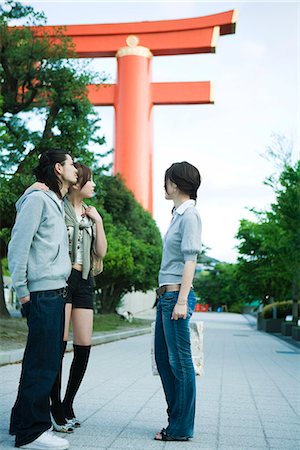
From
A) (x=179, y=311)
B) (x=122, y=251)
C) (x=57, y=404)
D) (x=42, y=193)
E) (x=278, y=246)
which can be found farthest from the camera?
(x=122, y=251)

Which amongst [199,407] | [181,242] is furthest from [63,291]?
[199,407]

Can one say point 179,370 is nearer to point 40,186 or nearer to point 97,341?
point 40,186

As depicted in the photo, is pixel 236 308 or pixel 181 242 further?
pixel 236 308

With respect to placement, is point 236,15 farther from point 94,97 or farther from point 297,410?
point 297,410

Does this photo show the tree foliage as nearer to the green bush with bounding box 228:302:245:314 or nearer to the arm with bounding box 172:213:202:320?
the arm with bounding box 172:213:202:320

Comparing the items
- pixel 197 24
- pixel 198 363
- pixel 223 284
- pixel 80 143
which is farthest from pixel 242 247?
pixel 223 284

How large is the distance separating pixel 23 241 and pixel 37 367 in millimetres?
750

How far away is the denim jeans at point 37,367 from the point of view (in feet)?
13.4

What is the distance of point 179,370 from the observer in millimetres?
4520

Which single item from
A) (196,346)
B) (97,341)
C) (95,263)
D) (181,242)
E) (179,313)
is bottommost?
(97,341)

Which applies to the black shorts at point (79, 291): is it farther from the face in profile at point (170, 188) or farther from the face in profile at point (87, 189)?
the face in profile at point (170, 188)

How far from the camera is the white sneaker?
4055mm

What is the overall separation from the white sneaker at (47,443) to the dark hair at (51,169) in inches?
58.1

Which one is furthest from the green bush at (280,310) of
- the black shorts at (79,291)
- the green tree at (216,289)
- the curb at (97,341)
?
the green tree at (216,289)
